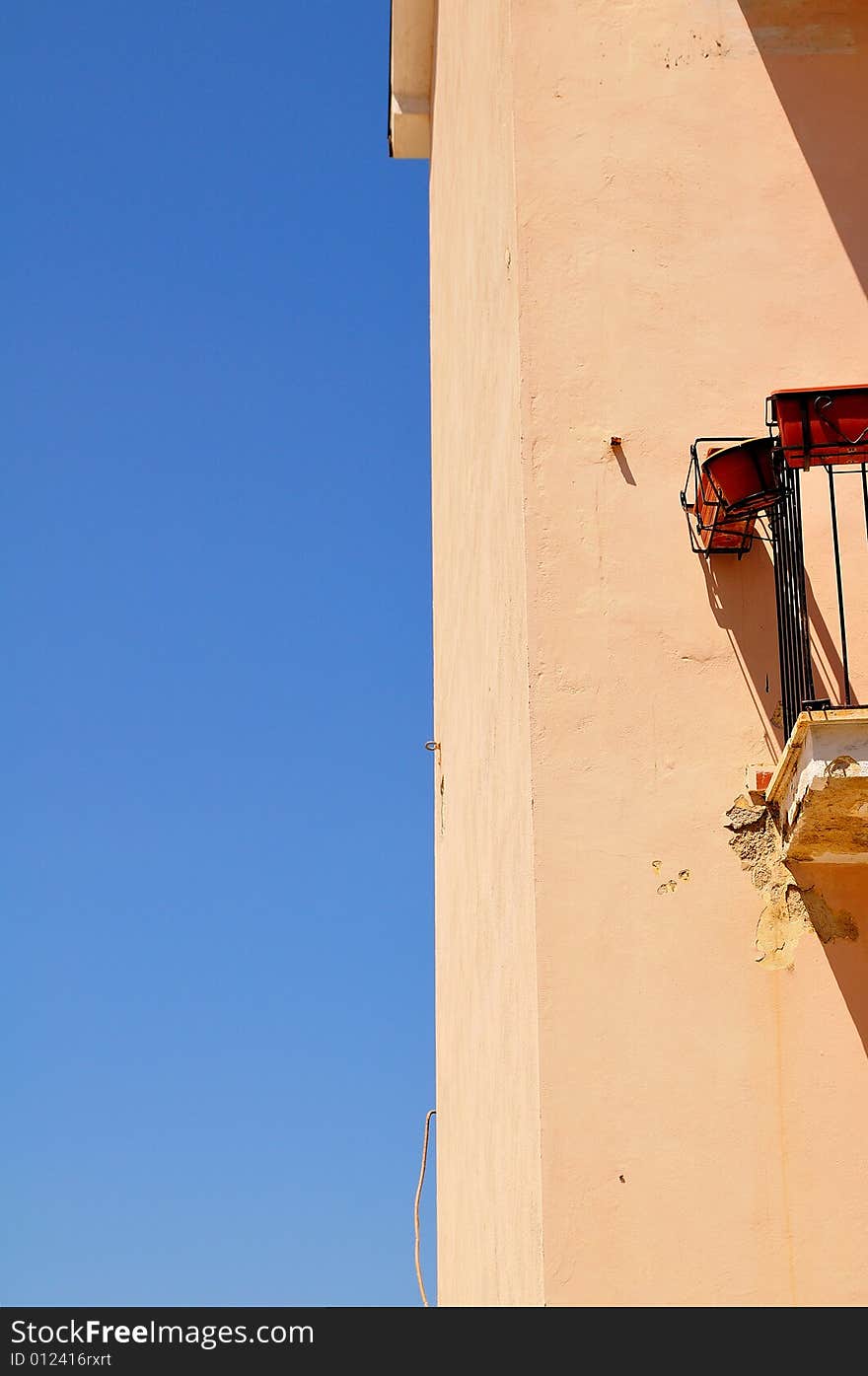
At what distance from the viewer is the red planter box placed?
23.3 ft

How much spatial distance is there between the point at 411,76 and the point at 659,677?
8964mm

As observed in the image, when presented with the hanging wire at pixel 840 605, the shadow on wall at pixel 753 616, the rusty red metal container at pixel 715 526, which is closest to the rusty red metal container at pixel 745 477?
the rusty red metal container at pixel 715 526

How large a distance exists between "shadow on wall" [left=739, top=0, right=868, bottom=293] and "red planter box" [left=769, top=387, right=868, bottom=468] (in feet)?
5.41

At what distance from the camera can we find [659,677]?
7812 mm

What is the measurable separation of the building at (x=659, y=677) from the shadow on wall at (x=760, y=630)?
1cm

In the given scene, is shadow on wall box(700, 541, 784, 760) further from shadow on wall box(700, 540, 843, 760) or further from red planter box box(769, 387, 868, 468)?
red planter box box(769, 387, 868, 468)

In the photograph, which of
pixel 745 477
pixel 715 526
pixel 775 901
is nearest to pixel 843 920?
pixel 775 901

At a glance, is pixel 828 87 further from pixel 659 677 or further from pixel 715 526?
pixel 659 677

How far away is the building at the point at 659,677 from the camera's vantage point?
712 cm

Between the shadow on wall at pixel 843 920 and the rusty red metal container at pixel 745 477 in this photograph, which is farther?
the rusty red metal container at pixel 745 477

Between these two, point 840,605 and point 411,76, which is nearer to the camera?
point 840,605

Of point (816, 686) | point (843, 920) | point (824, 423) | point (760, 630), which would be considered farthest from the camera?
point (760, 630)

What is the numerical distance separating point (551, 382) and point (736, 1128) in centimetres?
339

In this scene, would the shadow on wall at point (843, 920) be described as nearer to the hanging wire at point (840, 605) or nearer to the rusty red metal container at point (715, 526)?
the hanging wire at point (840, 605)
